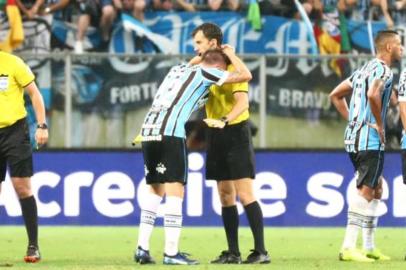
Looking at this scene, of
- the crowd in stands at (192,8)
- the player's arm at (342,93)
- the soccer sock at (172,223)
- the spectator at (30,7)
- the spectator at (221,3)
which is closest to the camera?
the soccer sock at (172,223)

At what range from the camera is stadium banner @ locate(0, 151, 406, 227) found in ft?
54.4

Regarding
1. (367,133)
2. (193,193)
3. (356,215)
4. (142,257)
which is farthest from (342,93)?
(193,193)

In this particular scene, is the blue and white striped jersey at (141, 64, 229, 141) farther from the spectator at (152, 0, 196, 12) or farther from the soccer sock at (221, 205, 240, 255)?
the spectator at (152, 0, 196, 12)

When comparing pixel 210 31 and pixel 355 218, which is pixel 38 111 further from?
pixel 355 218

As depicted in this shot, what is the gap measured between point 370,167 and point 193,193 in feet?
18.1

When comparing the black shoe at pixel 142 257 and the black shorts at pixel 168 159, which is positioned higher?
the black shorts at pixel 168 159

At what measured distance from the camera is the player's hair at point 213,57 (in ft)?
35.0

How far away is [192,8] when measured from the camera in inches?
751

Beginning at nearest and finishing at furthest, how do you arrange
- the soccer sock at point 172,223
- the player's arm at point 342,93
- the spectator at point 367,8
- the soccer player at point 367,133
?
the soccer sock at point 172,223 → the soccer player at point 367,133 → the player's arm at point 342,93 → the spectator at point 367,8

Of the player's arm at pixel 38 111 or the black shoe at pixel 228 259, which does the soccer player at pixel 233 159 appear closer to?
the black shoe at pixel 228 259

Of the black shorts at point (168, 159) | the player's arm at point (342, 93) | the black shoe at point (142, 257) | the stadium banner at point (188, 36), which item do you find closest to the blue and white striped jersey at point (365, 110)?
the player's arm at point (342, 93)

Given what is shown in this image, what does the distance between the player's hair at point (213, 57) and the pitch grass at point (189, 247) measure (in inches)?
66.2

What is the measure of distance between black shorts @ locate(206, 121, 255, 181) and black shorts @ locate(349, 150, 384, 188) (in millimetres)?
1013

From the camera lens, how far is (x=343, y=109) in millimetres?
12055
